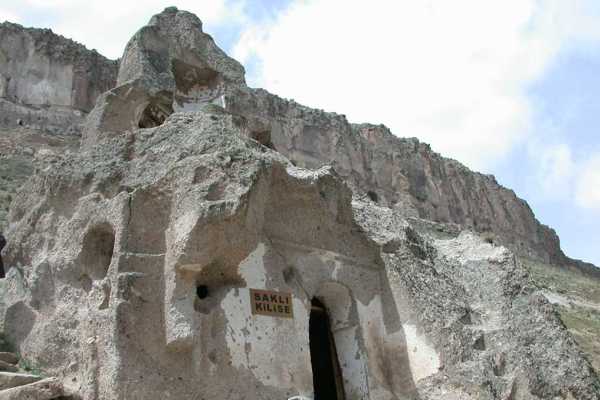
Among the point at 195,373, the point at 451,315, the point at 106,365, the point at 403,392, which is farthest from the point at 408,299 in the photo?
the point at 106,365

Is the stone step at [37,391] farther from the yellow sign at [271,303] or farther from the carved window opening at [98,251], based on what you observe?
the yellow sign at [271,303]

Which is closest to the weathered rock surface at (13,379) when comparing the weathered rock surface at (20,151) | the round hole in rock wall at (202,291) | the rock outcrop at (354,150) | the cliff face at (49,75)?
the round hole in rock wall at (202,291)

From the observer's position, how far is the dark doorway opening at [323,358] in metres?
9.09

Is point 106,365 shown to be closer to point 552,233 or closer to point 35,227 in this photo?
point 35,227

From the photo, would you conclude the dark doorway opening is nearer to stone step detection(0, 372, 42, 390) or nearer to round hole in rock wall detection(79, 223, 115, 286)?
round hole in rock wall detection(79, 223, 115, 286)

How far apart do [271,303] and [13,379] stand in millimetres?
2631

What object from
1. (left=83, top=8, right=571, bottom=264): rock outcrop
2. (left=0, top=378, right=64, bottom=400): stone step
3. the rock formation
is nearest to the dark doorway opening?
the rock formation

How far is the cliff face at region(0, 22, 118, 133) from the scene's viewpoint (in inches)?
1871

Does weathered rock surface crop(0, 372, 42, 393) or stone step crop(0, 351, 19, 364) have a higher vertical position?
stone step crop(0, 351, 19, 364)

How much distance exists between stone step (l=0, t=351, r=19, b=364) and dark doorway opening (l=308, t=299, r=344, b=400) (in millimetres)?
3460

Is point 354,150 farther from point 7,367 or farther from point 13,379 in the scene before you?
point 13,379

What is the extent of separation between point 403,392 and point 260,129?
5477 mm

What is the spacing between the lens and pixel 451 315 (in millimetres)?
9008

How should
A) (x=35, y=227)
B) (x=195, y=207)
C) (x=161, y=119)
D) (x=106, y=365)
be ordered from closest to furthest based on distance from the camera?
(x=106, y=365) < (x=195, y=207) < (x=35, y=227) < (x=161, y=119)
